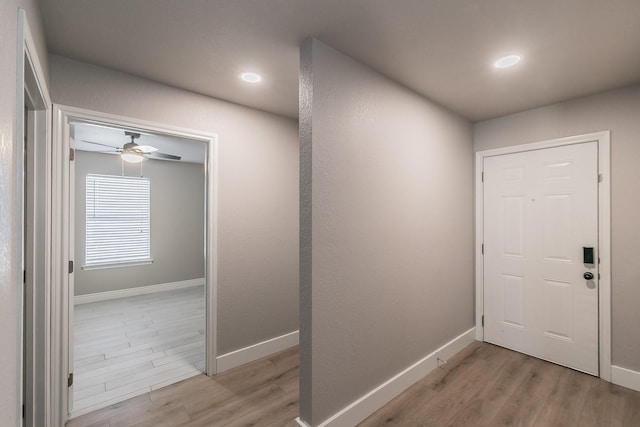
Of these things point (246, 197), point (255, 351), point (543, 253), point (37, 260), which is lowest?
point (255, 351)

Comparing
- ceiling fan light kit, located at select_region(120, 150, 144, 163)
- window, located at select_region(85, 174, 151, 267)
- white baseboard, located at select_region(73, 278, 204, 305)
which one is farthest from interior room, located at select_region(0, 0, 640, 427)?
window, located at select_region(85, 174, 151, 267)

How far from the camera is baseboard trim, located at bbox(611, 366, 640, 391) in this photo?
2.41 meters

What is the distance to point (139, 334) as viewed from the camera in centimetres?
360

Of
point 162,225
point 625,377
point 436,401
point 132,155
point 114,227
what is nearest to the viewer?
point 436,401

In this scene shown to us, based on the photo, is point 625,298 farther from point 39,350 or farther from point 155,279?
point 155,279

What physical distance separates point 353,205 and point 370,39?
1044 millimetres

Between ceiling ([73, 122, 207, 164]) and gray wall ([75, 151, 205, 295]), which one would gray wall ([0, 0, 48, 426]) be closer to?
ceiling ([73, 122, 207, 164])

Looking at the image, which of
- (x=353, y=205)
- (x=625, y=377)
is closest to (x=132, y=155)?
(x=353, y=205)

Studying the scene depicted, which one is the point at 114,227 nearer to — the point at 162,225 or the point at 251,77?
the point at 162,225

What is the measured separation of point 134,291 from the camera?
531cm

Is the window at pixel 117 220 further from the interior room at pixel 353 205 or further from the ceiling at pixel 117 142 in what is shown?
the interior room at pixel 353 205

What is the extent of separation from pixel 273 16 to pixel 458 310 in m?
3.09

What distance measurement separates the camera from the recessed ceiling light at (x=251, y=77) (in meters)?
2.25

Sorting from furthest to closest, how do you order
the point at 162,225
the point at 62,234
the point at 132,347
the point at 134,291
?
the point at 162,225, the point at 134,291, the point at 132,347, the point at 62,234
